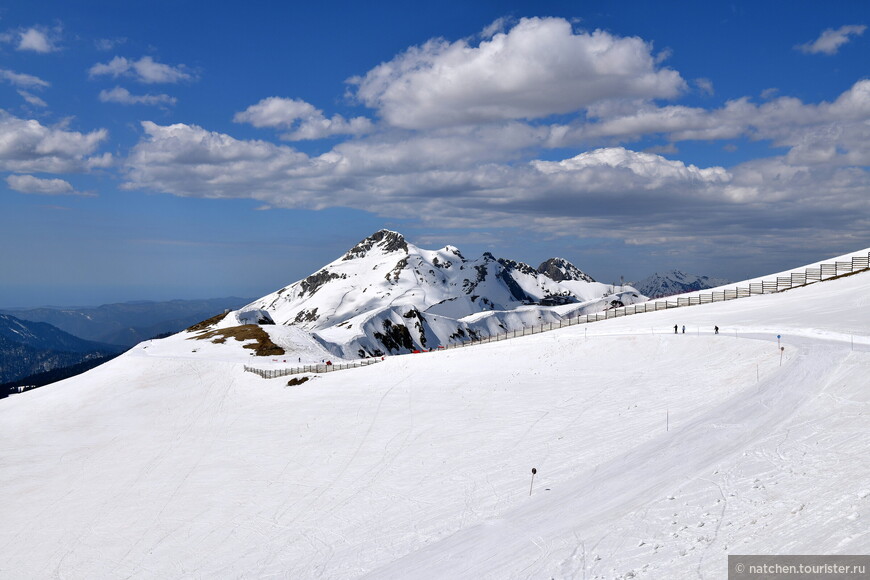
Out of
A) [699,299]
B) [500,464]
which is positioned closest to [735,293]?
[699,299]

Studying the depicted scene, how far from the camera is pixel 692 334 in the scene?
1679 inches

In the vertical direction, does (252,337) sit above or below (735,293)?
below

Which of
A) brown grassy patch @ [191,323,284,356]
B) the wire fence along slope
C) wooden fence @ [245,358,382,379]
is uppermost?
the wire fence along slope

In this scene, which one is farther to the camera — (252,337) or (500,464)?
(252,337)

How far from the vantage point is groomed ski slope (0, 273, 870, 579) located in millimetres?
16156

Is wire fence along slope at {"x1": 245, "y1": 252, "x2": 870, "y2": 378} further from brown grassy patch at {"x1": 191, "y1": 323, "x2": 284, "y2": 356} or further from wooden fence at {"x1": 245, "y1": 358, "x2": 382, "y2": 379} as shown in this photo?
brown grassy patch at {"x1": 191, "y1": 323, "x2": 284, "y2": 356}

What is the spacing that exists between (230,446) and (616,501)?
32601 millimetres

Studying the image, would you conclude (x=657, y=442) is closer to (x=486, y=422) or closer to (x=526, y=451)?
(x=526, y=451)

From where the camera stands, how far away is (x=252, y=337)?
8956 centimetres

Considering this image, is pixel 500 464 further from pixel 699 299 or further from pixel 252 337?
pixel 252 337

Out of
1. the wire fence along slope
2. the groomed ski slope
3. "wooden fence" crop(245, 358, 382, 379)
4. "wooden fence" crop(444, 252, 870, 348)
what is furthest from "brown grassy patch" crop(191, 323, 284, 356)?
"wooden fence" crop(444, 252, 870, 348)

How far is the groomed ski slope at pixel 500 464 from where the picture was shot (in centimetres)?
1616

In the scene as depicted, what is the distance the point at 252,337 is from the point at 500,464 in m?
70.6

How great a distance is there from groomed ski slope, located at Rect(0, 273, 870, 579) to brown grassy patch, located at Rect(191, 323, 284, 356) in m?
24.6
